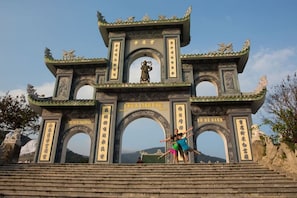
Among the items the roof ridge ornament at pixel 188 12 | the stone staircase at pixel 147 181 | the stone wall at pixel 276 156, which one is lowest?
the stone staircase at pixel 147 181

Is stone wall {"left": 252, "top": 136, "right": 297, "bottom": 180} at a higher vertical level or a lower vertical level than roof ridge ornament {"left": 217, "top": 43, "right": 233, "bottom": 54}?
lower

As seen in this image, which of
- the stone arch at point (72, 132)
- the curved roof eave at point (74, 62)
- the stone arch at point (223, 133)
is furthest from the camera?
the curved roof eave at point (74, 62)

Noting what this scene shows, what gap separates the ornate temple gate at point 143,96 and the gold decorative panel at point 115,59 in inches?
2.5

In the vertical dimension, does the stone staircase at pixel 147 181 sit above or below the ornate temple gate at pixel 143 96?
below

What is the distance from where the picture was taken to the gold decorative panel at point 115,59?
14846 mm

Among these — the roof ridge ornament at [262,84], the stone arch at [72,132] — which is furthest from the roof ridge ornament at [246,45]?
the stone arch at [72,132]

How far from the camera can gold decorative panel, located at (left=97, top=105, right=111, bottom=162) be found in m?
12.6

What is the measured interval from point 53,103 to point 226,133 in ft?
32.4

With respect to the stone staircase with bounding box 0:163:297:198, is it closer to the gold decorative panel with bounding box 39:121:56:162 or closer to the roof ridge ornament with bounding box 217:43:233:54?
the gold decorative panel with bounding box 39:121:56:162

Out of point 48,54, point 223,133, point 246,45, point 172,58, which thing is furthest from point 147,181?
point 48,54

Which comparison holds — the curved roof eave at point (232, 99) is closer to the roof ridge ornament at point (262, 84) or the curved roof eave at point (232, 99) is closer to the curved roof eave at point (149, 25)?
the roof ridge ornament at point (262, 84)

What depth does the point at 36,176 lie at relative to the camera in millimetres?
7836

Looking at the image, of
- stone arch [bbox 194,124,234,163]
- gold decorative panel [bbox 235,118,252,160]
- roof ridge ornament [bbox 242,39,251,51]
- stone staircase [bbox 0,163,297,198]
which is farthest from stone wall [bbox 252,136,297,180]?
roof ridge ornament [bbox 242,39,251,51]

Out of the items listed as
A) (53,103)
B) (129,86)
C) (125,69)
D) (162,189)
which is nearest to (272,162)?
(162,189)
